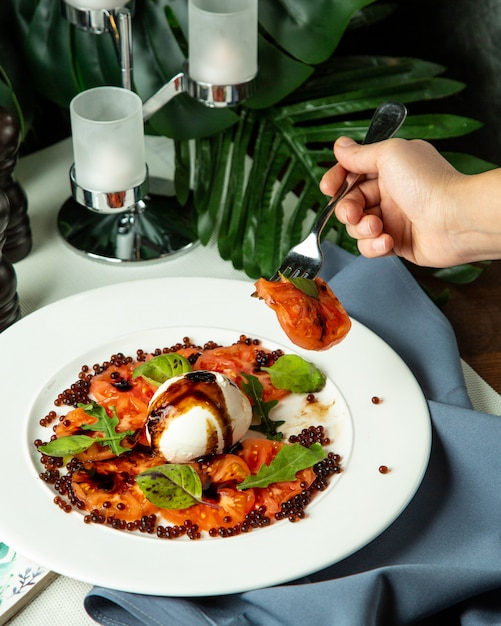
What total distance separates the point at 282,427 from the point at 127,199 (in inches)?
21.5

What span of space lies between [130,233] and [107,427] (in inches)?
27.1

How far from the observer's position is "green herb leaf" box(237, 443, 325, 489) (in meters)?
1.17

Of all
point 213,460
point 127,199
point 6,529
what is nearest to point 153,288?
point 127,199

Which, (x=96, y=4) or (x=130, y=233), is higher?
(x=96, y=4)

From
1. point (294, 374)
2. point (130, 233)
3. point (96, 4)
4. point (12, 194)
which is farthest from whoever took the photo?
point (130, 233)

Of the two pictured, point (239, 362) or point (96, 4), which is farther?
point (96, 4)

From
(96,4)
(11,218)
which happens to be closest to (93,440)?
(11,218)

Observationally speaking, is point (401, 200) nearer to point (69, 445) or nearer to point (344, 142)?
point (344, 142)

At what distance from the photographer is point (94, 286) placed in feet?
5.77

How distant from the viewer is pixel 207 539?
1.13 metres

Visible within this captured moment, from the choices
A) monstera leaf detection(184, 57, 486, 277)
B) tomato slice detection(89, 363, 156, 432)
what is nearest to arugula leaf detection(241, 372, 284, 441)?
tomato slice detection(89, 363, 156, 432)

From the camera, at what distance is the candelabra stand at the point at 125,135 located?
158 centimetres

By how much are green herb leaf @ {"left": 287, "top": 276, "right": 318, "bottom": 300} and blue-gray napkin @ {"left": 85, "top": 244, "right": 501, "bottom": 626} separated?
0.87 feet

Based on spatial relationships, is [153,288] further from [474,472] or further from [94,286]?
[474,472]
